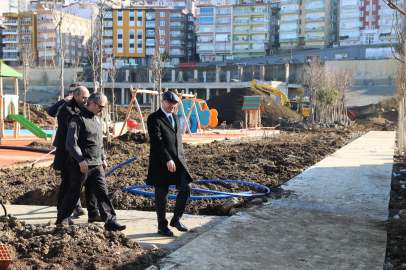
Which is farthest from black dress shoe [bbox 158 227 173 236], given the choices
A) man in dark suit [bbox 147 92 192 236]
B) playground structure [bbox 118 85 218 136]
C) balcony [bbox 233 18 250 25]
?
balcony [bbox 233 18 250 25]

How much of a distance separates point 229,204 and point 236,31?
95399mm

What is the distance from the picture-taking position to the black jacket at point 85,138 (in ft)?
15.9

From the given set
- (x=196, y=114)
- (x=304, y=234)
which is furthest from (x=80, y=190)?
(x=196, y=114)

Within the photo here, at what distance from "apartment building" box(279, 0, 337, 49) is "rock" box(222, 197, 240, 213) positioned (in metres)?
90.0

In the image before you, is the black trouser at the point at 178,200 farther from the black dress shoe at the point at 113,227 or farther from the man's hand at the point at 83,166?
the man's hand at the point at 83,166

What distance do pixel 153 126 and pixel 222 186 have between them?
337cm

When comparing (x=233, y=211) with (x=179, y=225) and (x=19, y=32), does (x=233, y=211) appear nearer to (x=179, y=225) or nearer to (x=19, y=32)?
(x=179, y=225)

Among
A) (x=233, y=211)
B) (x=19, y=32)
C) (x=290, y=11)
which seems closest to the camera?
(x=233, y=211)

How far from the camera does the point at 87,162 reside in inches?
196

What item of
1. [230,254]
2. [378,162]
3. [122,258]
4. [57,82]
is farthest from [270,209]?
[57,82]

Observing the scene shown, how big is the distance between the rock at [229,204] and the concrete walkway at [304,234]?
412 mm

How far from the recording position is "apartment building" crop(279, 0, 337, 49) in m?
92.6

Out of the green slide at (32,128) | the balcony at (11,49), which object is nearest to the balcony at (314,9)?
the balcony at (11,49)

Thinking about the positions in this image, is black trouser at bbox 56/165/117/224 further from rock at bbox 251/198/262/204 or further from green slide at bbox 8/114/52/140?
green slide at bbox 8/114/52/140
